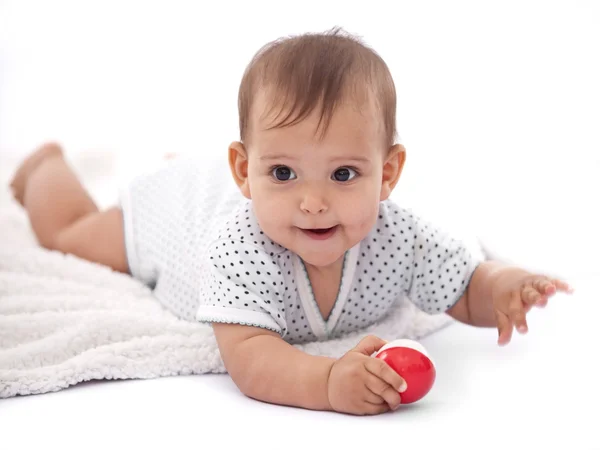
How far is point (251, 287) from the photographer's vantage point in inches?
41.3

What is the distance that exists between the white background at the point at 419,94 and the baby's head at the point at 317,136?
0.25 m

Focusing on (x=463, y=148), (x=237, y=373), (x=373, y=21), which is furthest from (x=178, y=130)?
(x=237, y=373)

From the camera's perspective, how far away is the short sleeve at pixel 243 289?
1026 mm

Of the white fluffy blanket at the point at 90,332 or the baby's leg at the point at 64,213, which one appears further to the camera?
the baby's leg at the point at 64,213

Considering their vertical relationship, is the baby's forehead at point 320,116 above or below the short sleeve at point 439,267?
above

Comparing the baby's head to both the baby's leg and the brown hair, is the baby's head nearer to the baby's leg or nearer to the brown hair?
the brown hair

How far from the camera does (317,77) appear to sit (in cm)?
93

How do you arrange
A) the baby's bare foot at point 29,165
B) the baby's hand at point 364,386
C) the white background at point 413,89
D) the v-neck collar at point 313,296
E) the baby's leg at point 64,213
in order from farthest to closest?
1. the baby's bare foot at point 29,165
2. the white background at point 413,89
3. the baby's leg at point 64,213
4. the v-neck collar at point 313,296
5. the baby's hand at point 364,386

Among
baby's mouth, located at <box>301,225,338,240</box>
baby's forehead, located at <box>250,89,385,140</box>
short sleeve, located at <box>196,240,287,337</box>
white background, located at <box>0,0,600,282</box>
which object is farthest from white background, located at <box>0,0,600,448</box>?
baby's forehead, located at <box>250,89,385,140</box>

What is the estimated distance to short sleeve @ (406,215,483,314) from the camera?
1.16 metres

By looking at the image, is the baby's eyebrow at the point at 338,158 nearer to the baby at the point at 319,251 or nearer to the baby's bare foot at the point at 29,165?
the baby at the point at 319,251

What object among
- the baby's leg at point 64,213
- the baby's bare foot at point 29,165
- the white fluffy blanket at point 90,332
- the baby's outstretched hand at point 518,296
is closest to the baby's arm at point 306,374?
the white fluffy blanket at point 90,332

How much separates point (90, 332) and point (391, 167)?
495 mm

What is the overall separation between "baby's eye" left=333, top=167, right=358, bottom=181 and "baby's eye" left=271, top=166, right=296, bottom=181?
53 mm
